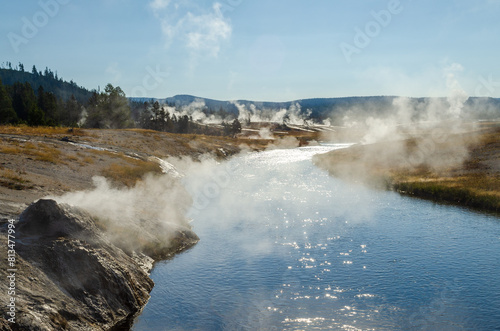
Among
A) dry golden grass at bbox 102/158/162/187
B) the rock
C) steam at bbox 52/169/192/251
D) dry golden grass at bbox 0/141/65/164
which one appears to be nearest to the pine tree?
dry golden grass at bbox 0/141/65/164

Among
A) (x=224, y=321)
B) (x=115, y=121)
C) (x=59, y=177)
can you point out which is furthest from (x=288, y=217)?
(x=115, y=121)

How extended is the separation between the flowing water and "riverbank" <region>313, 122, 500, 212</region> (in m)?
5.15

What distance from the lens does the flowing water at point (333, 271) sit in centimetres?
1780

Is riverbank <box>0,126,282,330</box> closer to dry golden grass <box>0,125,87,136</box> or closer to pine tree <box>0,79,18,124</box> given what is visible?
dry golden grass <box>0,125,87,136</box>

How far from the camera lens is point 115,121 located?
5054 inches

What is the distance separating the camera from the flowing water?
1780 centimetres

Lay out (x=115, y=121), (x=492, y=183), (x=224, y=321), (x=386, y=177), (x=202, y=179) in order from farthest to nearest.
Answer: (x=115, y=121), (x=202, y=179), (x=386, y=177), (x=492, y=183), (x=224, y=321)

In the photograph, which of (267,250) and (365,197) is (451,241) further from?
(365,197)

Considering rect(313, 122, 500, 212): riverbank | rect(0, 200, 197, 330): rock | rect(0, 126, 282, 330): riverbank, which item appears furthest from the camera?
rect(313, 122, 500, 212): riverbank

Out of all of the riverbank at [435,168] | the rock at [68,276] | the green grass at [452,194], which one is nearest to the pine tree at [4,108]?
the riverbank at [435,168]

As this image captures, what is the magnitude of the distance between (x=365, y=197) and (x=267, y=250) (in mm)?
24392

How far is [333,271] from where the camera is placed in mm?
23328

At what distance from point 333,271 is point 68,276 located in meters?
15.6

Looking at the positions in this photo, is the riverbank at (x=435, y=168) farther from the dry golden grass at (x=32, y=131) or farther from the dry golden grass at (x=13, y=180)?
the dry golden grass at (x=32, y=131)
